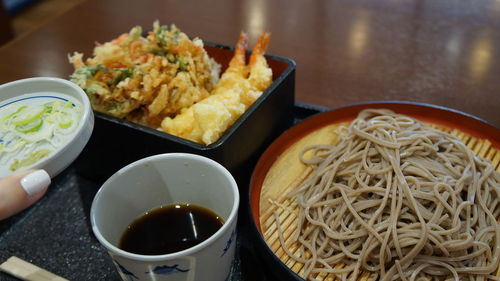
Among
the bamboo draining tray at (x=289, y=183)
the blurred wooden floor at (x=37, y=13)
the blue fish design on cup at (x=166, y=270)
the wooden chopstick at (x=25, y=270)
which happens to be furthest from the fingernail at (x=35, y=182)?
the blurred wooden floor at (x=37, y=13)

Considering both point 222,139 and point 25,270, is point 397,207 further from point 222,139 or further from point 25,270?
point 25,270

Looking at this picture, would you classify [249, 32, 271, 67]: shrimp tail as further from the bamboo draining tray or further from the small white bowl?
the small white bowl

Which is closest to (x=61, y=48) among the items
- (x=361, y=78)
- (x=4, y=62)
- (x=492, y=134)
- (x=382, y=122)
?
(x=4, y=62)

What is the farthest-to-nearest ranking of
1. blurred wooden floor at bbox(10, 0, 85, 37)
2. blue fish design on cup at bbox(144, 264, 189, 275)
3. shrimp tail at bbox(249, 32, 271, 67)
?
blurred wooden floor at bbox(10, 0, 85, 37)
shrimp tail at bbox(249, 32, 271, 67)
blue fish design on cup at bbox(144, 264, 189, 275)

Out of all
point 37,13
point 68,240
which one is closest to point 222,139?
point 68,240

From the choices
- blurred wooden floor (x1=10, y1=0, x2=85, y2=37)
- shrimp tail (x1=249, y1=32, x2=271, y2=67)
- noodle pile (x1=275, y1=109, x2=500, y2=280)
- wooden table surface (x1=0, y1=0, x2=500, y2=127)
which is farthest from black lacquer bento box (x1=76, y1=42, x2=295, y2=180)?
blurred wooden floor (x1=10, y1=0, x2=85, y2=37)

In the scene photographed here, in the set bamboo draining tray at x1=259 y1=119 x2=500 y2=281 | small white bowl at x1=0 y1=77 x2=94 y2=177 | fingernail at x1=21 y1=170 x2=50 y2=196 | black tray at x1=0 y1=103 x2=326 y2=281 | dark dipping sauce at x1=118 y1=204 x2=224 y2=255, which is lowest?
black tray at x1=0 y1=103 x2=326 y2=281
